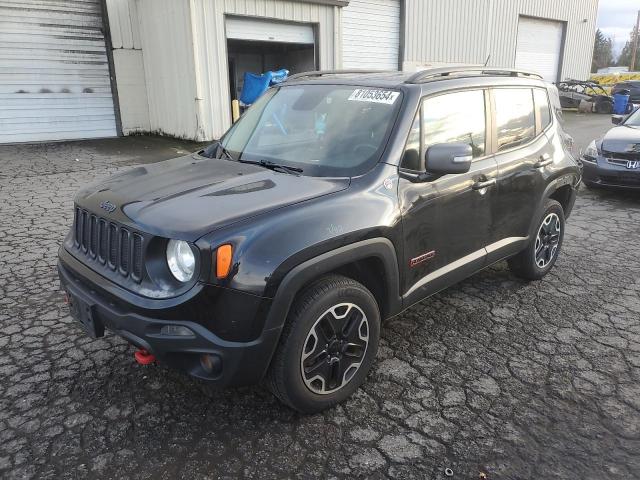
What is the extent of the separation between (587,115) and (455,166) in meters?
22.3

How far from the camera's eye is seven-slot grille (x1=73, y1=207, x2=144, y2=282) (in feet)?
8.43

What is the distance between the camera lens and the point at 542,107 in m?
4.50

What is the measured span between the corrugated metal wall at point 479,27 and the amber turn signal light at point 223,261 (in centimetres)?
1607

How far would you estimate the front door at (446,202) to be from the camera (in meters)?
3.14

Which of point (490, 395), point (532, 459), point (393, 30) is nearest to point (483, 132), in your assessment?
point (490, 395)

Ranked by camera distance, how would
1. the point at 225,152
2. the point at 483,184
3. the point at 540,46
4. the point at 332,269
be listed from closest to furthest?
the point at 332,269 < the point at 483,184 < the point at 225,152 < the point at 540,46

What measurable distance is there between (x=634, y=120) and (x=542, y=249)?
18.2ft

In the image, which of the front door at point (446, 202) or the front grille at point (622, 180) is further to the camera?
the front grille at point (622, 180)

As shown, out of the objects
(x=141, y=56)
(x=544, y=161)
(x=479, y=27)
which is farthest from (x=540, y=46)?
(x=544, y=161)

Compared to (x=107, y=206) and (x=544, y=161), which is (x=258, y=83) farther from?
(x=107, y=206)

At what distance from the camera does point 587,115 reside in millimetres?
21875

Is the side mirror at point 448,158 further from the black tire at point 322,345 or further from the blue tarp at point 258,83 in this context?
the blue tarp at point 258,83

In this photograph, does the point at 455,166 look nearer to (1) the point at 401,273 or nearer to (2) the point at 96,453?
(1) the point at 401,273

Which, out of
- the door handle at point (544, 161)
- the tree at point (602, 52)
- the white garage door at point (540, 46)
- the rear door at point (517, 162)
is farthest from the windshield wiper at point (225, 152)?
the tree at point (602, 52)
